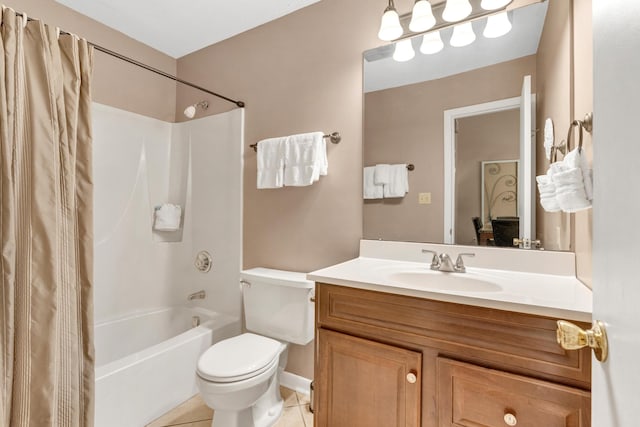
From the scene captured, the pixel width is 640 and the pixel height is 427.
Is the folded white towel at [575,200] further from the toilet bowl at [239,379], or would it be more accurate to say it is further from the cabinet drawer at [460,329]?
the toilet bowl at [239,379]

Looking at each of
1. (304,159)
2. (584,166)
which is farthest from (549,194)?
(304,159)

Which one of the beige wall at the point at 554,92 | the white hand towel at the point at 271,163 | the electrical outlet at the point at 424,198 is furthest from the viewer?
the white hand towel at the point at 271,163

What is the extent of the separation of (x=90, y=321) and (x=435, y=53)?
198cm

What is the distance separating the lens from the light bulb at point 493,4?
4.27 feet

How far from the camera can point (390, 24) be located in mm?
1438

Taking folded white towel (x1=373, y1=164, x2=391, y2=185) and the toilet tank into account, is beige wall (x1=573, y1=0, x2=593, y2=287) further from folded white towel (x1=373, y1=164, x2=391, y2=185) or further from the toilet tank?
the toilet tank

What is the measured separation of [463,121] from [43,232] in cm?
181

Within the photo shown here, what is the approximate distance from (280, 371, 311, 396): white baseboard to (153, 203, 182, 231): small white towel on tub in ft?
4.46

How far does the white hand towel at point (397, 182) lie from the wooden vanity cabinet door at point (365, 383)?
80 centimetres

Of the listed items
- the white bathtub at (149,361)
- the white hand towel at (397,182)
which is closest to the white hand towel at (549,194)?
the white hand towel at (397,182)

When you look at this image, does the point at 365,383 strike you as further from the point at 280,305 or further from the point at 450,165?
the point at 450,165

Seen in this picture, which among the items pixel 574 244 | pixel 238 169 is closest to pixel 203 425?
pixel 238 169

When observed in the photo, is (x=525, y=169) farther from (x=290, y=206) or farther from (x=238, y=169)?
(x=238, y=169)

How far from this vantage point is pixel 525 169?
1307 mm
